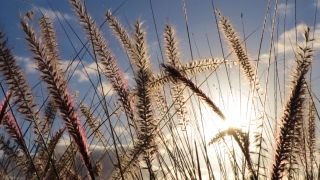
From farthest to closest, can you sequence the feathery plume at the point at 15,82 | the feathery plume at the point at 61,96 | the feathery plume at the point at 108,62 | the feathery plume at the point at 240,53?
the feathery plume at the point at 240,53, the feathery plume at the point at 108,62, the feathery plume at the point at 15,82, the feathery plume at the point at 61,96

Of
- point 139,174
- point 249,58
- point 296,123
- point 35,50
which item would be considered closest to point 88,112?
point 139,174

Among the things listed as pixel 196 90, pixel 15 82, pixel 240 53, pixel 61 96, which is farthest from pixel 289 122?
pixel 240 53

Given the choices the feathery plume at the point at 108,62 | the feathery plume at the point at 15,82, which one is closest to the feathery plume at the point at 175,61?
the feathery plume at the point at 108,62

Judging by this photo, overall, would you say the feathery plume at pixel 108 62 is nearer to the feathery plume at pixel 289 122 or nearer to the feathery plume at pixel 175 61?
the feathery plume at pixel 175 61

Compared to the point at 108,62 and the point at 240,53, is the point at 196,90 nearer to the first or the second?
the point at 108,62

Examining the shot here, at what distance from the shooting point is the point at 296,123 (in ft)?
4.20

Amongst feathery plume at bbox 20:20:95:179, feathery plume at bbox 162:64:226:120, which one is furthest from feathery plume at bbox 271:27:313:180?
feathery plume at bbox 20:20:95:179

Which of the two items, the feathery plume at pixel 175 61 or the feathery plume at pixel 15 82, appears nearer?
the feathery plume at pixel 15 82

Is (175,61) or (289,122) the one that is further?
(175,61)

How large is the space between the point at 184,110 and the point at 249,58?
27.2 inches

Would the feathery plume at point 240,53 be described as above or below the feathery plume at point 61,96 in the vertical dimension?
above

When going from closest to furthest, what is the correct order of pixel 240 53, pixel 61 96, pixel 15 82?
pixel 61 96 < pixel 15 82 < pixel 240 53

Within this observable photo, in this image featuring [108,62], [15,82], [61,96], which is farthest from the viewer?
[108,62]

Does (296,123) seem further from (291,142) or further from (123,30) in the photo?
(123,30)
